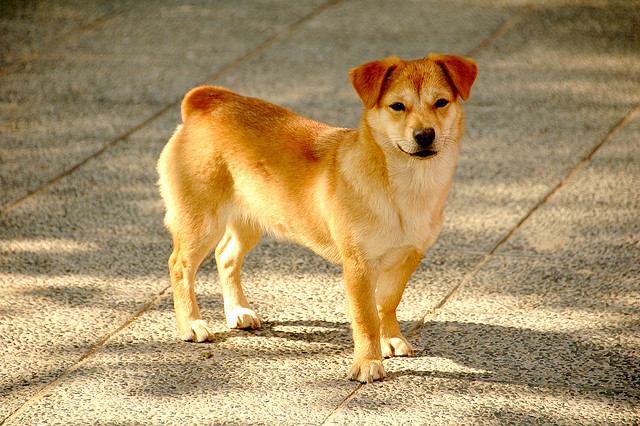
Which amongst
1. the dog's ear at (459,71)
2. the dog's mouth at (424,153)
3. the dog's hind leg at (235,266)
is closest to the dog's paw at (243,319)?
the dog's hind leg at (235,266)

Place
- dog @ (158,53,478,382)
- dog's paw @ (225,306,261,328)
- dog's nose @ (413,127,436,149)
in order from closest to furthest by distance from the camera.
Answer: dog's nose @ (413,127,436,149)
dog @ (158,53,478,382)
dog's paw @ (225,306,261,328)

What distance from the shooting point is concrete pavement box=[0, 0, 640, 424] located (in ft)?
12.7

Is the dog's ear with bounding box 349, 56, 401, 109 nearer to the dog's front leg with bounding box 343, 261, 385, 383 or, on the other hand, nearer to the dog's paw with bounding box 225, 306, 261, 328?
the dog's front leg with bounding box 343, 261, 385, 383

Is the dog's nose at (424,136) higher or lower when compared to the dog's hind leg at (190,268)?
higher

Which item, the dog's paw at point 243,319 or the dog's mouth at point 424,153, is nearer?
the dog's mouth at point 424,153

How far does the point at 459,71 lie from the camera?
391cm

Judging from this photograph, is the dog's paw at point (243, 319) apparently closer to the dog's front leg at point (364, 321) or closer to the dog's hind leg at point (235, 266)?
the dog's hind leg at point (235, 266)

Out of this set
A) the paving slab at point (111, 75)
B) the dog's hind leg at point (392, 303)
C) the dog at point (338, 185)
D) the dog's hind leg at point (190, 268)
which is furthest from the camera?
the paving slab at point (111, 75)

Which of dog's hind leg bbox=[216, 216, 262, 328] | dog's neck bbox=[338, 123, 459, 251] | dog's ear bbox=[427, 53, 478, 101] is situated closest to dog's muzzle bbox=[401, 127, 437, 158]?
dog's neck bbox=[338, 123, 459, 251]

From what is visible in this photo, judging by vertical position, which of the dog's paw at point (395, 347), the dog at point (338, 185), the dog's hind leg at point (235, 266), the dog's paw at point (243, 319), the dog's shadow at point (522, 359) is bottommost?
the dog's shadow at point (522, 359)

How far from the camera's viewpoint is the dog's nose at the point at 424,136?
Result: 12.0 ft

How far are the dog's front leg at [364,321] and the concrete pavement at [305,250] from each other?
3.4 inches

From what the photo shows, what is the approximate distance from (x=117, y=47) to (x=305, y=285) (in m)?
4.76

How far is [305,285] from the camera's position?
4.98 m
